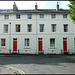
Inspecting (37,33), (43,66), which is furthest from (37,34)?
(43,66)

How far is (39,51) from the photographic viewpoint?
67.6 ft

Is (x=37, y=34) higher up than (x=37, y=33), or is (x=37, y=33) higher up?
(x=37, y=33)

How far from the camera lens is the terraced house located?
2052 centimetres

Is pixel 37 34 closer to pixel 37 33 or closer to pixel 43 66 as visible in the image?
pixel 37 33

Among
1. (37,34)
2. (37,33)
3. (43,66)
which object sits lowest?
(43,66)

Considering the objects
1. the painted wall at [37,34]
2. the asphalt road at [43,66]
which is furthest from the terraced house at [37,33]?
the asphalt road at [43,66]

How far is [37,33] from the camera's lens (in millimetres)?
20781

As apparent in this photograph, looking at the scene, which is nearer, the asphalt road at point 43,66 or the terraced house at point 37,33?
the asphalt road at point 43,66

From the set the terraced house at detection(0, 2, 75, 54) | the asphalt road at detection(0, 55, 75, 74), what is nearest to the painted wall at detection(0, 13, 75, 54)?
the terraced house at detection(0, 2, 75, 54)

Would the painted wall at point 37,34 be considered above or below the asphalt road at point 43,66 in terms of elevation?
above

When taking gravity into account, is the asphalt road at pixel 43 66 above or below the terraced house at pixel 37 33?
below

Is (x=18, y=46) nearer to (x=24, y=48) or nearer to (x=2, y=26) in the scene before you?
(x=24, y=48)

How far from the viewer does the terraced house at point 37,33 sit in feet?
67.3

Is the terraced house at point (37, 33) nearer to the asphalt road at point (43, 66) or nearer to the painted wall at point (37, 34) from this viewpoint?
the painted wall at point (37, 34)
